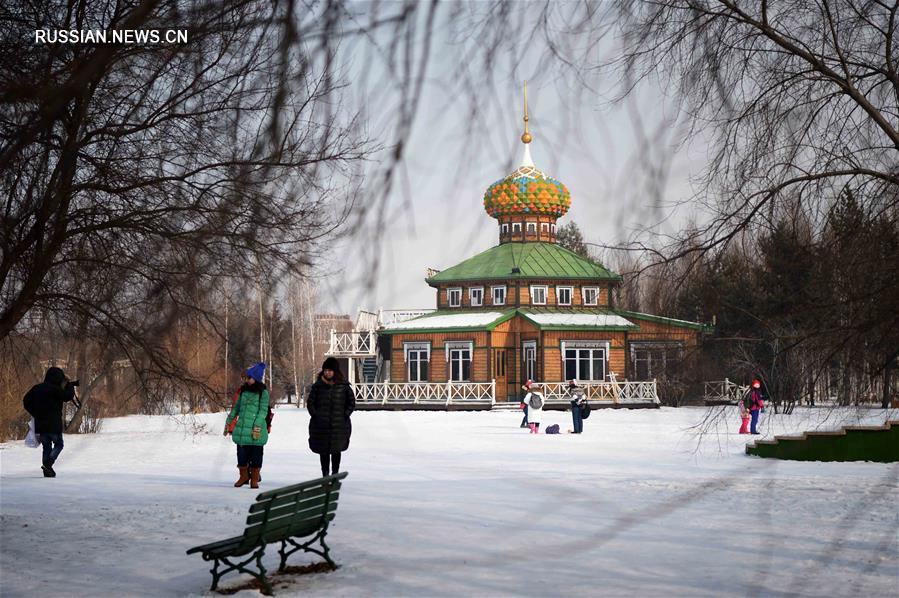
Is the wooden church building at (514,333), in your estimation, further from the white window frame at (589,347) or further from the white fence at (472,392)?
the white fence at (472,392)

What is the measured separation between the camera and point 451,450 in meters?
21.5

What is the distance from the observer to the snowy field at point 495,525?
783cm

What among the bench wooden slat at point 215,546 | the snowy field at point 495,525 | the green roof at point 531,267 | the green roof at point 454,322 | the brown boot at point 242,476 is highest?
the green roof at point 531,267

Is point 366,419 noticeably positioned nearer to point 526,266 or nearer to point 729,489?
point 526,266

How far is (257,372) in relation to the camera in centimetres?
1329

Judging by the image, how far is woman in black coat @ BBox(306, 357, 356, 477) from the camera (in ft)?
41.5

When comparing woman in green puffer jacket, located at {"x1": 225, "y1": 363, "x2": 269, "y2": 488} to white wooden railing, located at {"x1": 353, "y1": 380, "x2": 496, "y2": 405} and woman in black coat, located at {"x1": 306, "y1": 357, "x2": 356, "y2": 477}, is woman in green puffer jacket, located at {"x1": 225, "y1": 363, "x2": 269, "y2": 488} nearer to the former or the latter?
woman in black coat, located at {"x1": 306, "y1": 357, "x2": 356, "y2": 477}

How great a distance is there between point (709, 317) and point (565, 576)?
277cm

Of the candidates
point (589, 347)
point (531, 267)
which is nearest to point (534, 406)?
point (589, 347)

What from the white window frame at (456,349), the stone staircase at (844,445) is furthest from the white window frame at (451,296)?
the stone staircase at (844,445)

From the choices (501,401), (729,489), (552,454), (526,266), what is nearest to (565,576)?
(729,489)

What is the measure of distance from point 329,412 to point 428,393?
1354 inches

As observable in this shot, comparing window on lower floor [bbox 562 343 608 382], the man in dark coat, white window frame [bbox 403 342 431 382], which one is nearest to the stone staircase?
the man in dark coat

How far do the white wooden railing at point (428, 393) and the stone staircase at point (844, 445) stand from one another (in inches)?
1035
